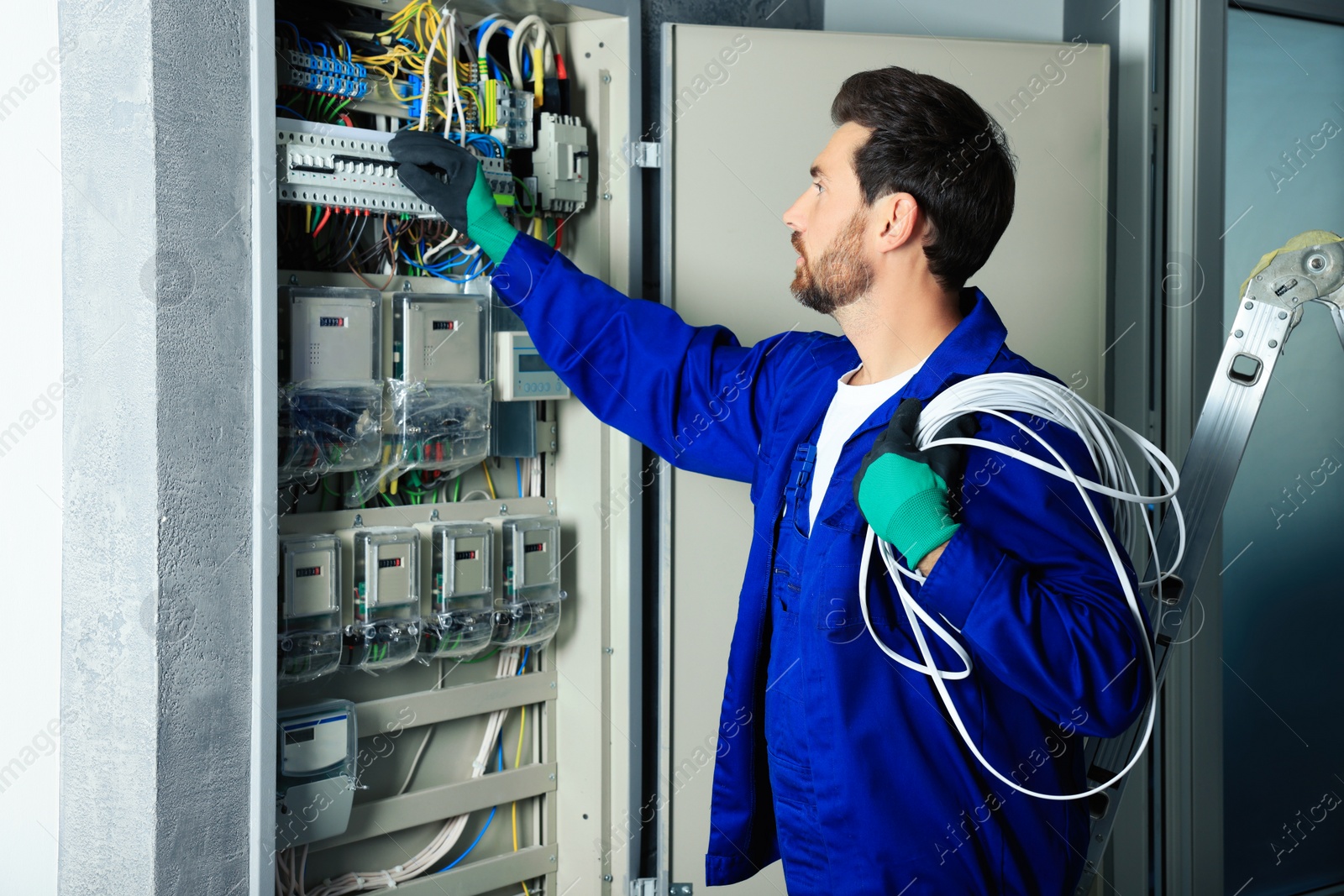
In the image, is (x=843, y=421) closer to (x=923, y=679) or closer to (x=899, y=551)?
(x=899, y=551)

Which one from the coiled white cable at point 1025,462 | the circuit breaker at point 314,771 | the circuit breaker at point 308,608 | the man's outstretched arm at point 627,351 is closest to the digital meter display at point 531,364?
the man's outstretched arm at point 627,351

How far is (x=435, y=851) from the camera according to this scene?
2.09 metres

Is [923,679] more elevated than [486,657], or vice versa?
[923,679]

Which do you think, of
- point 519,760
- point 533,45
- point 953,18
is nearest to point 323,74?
point 533,45

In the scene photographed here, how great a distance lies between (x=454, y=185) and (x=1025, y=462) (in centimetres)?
108

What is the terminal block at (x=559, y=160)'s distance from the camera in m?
2.01

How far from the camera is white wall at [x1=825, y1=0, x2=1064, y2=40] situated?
8.04ft

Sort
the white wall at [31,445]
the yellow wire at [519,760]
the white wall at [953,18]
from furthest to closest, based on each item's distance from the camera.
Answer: the white wall at [953,18]
the yellow wire at [519,760]
the white wall at [31,445]

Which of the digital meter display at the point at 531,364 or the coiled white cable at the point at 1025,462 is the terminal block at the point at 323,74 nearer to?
the digital meter display at the point at 531,364

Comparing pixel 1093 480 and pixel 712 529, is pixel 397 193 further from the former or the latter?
pixel 1093 480

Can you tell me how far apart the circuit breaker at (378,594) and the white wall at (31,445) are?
472 millimetres

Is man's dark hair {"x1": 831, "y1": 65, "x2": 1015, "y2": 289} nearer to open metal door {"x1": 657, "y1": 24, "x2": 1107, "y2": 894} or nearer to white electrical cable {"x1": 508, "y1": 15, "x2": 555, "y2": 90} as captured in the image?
open metal door {"x1": 657, "y1": 24, "x2": 1107, "y2": 894}

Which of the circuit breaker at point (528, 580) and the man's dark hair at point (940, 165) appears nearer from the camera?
the man's dark hair at point (940, 165)

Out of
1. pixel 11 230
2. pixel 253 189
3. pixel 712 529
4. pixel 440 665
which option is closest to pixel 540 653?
pixel 440 665
